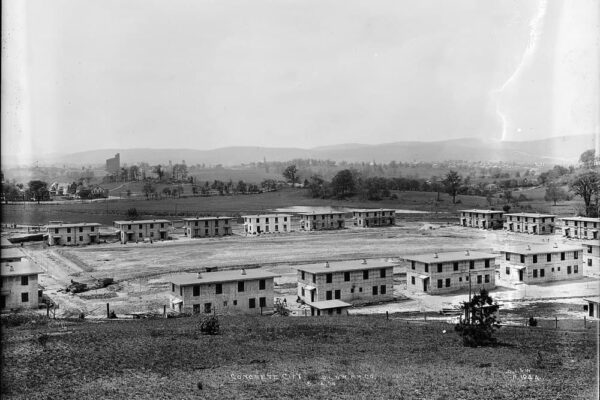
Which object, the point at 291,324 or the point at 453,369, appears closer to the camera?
the point at 453,369

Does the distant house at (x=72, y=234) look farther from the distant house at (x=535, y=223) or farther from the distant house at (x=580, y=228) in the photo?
the distant house at (x=580, y=228)

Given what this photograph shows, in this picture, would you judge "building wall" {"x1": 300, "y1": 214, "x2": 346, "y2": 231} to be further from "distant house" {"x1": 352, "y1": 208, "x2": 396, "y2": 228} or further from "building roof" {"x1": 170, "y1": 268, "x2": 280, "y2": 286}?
"building roof" {"x1": 170, "y1": 268, "x2": 280, "y2": 286}

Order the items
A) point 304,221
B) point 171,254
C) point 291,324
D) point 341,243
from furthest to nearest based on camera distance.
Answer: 1. point 304,221
2. point 341,243
3. point 171,254
4. point 291,324

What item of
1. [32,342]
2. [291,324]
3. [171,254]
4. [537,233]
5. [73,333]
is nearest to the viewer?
[32,342]

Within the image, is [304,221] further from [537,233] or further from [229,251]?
[537,233]

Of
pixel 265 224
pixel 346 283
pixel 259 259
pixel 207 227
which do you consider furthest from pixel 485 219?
pixel 346 283

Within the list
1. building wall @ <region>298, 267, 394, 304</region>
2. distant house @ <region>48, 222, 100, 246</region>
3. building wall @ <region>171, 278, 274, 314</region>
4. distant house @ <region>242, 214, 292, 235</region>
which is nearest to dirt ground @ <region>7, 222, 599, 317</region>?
building wall @ <region>298, 267, 394, 304</region>

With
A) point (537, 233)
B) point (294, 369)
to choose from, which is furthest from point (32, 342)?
point (537, 233)
